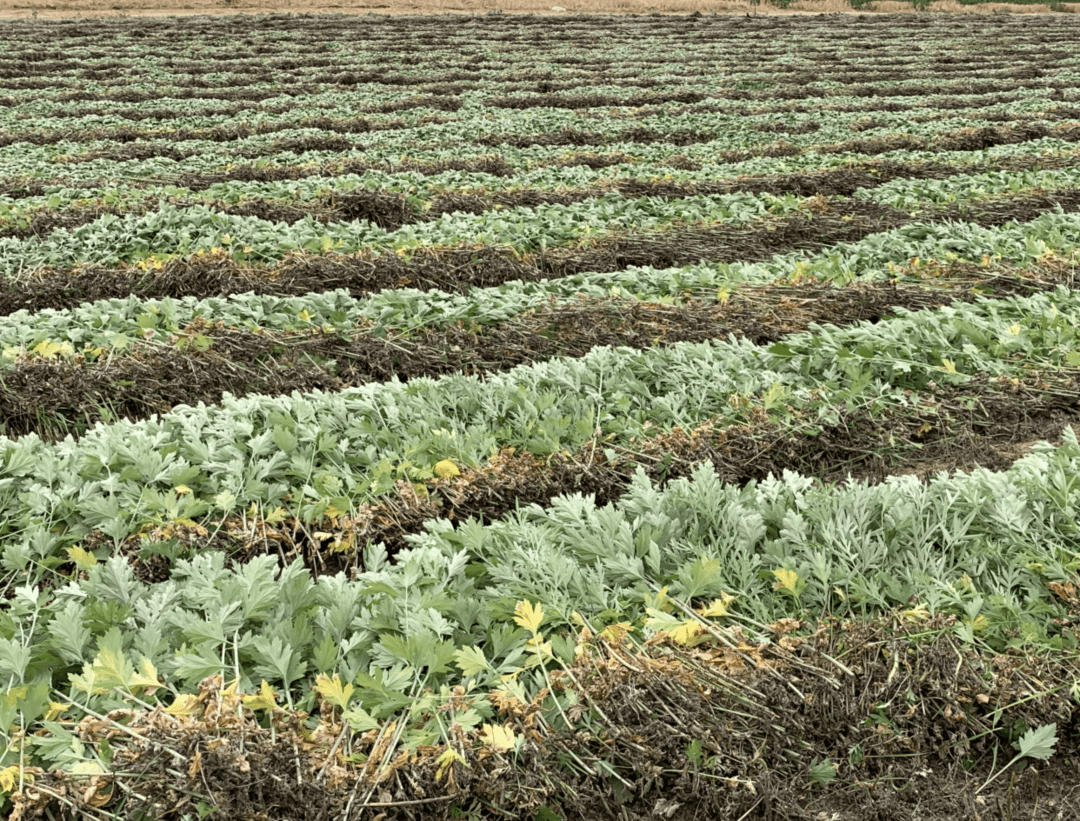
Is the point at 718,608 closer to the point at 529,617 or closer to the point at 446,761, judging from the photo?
the point at 529,617

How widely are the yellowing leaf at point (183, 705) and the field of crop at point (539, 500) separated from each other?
0.01 meters

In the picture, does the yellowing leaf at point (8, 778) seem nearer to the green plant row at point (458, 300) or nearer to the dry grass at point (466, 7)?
the green plant row at point (458, 300)

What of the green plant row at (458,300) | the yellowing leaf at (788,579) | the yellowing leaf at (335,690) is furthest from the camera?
the green plant row at (458,300)

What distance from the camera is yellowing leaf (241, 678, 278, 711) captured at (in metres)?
2.43

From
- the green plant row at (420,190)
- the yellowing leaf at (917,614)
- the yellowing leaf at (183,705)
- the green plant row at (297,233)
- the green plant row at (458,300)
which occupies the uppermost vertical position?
the green plant row at (420,190)

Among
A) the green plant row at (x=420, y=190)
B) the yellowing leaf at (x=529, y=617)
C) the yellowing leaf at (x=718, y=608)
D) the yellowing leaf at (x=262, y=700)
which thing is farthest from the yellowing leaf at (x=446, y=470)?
the green plant row at (x=420, y=190)

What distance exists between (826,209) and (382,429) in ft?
22.4

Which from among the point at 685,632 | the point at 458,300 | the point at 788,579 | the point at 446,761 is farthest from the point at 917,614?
the point at 458,300

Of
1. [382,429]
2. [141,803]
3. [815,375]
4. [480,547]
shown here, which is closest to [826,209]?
[815,375]

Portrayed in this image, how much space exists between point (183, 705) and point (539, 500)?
6.67 ft

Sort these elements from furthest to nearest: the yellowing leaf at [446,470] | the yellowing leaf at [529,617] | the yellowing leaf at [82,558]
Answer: the yellowing leaf at [446,470], the yellowing leaf at [82,558], the yellowing leaf at [529,617]

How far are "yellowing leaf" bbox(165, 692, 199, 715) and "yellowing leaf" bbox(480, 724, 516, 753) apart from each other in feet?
2.82

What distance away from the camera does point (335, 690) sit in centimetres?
248

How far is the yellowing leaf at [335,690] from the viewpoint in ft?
8.08
